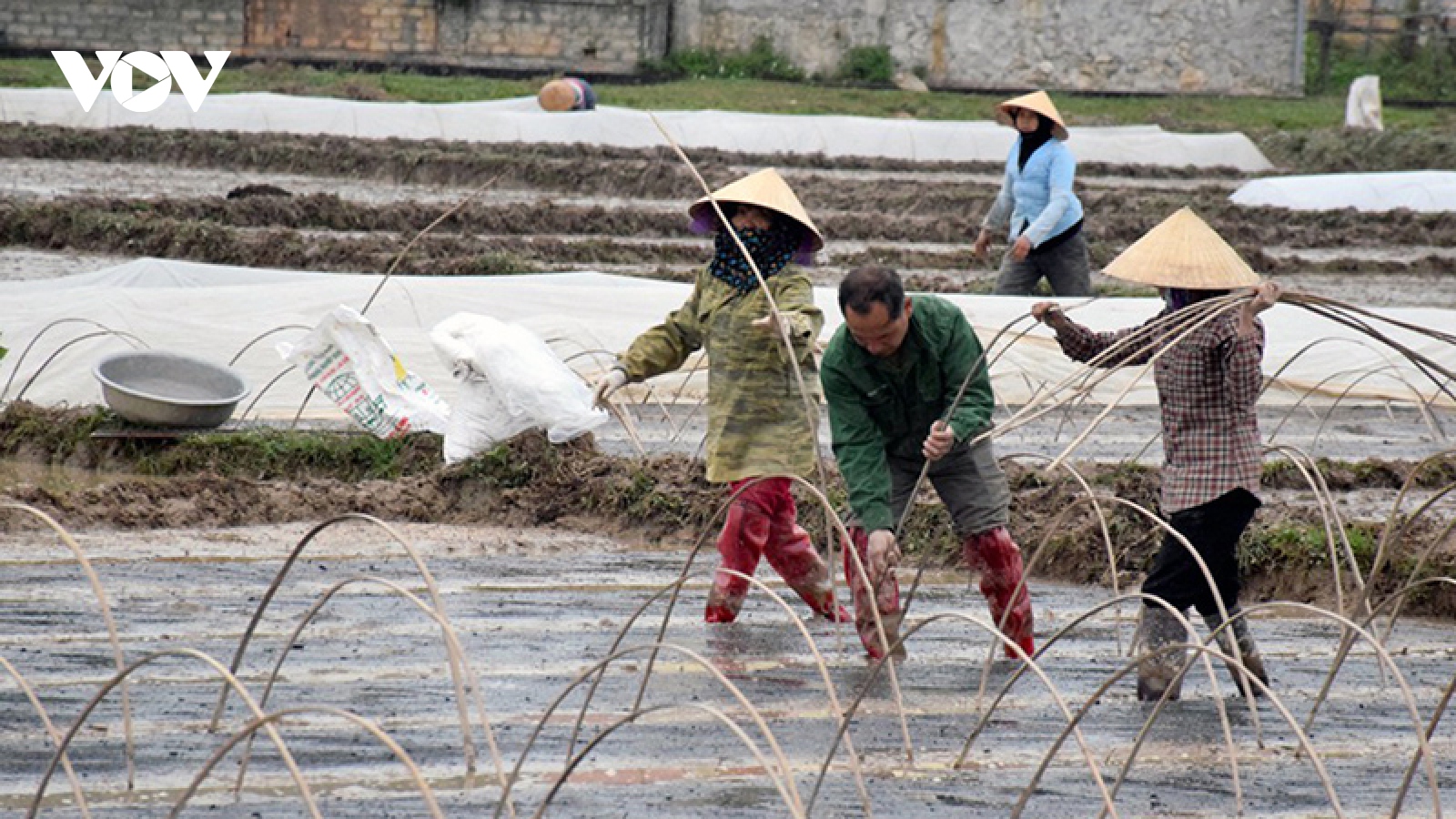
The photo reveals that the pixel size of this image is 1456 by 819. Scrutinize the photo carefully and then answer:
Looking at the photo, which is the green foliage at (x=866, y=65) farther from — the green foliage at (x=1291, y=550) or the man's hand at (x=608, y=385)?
the man's hand at (x=608, y=385)

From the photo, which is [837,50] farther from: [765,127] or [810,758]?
[810,758]

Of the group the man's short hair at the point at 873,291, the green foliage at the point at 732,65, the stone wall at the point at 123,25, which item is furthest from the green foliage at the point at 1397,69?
the man's short hair at the point at 873,291

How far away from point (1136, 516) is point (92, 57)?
961 inches

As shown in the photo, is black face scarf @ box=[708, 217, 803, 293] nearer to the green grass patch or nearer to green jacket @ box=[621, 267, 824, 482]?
green jacket @ box=[621, 267, 824, 482]

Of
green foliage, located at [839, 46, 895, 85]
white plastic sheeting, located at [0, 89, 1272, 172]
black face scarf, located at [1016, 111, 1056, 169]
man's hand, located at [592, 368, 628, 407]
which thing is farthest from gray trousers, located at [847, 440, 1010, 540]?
green foliage, located at [839, 46, 895, 85]

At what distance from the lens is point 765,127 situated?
2388cm

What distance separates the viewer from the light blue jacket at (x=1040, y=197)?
9.20 metres

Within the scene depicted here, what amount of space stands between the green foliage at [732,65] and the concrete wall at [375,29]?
346 mm

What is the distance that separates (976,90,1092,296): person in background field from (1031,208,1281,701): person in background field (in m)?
4.02

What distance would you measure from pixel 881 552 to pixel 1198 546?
817 millimetres

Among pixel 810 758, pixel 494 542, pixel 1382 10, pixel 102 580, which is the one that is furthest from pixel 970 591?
pixel 1382 10

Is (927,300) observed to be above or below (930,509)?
above

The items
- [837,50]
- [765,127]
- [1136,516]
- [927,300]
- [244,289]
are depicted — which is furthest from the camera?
[837,50]

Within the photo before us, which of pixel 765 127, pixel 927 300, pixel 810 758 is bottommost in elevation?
pixel 765 127
